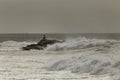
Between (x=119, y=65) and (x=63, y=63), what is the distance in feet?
12.3

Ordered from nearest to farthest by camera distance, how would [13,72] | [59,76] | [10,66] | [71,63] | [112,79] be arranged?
[112,79], [59,76], [13,72], [71,63], [10,66]

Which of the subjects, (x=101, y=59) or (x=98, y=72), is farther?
(x=101, y=59)

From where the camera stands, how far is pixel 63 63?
65.8 feet

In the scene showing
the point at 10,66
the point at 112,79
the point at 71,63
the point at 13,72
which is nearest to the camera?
the point at 112,79

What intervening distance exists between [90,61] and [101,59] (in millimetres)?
602

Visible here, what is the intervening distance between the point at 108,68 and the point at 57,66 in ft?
10.9

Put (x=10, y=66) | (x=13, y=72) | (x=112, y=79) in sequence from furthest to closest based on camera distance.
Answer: (x=10, y=66) → (x=13, y=72) → (x=112, y=79)

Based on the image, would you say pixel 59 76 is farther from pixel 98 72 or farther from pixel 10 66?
pixel 10 66

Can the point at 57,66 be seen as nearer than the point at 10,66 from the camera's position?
Yes

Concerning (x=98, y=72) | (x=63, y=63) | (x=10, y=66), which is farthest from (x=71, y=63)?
(x=10, y=66)

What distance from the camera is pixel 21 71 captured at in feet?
61.1

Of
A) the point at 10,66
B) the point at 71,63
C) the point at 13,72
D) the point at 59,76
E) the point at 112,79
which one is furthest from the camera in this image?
the point at 10,66

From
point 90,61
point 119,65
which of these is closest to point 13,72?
point 90,61

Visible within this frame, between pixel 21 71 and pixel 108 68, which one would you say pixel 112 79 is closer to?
pixel 108 68
